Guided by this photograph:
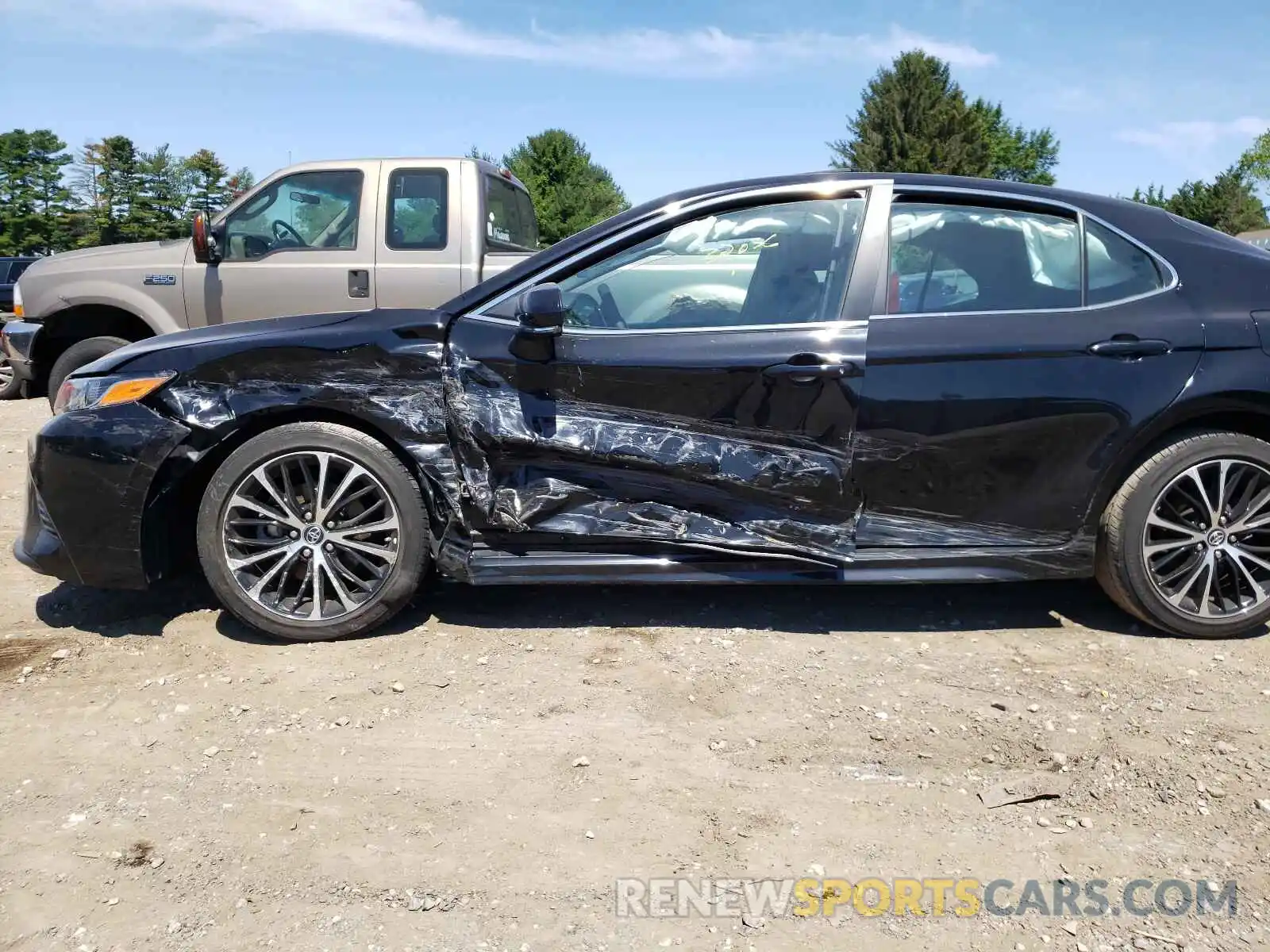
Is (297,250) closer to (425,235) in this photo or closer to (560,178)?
(425,235)

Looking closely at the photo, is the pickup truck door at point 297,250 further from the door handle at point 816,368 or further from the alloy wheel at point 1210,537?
the alloy wheel at point 1210,537

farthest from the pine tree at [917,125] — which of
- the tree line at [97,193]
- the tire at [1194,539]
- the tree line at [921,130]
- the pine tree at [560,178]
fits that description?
the tire at [1194,539]

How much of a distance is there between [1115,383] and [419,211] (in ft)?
16.2

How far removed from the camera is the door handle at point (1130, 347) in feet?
11.6

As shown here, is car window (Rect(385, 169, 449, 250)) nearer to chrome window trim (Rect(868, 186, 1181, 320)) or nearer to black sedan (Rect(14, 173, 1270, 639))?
black sedan (Rect(14, 173, 1270, 639))

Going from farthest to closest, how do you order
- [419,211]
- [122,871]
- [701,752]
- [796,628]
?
[419,211] < [796,628] < [701,752] < [122,871]

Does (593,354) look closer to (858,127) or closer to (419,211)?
(419,211)

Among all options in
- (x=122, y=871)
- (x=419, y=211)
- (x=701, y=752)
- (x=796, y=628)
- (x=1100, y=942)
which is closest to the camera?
(x=1100, y=942)

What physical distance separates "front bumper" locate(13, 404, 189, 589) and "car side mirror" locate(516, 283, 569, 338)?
130 centimetres

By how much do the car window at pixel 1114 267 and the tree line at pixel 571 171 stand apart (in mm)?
47012

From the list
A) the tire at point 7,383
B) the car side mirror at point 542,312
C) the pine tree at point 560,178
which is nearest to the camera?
the car side mirror at point 542,312

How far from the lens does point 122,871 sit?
7.78 feet

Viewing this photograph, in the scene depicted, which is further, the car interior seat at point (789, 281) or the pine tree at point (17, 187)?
the pine tree at point (17, 187)

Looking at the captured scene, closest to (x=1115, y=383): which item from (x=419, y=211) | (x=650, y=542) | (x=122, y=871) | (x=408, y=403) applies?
(x=650, y=542)
